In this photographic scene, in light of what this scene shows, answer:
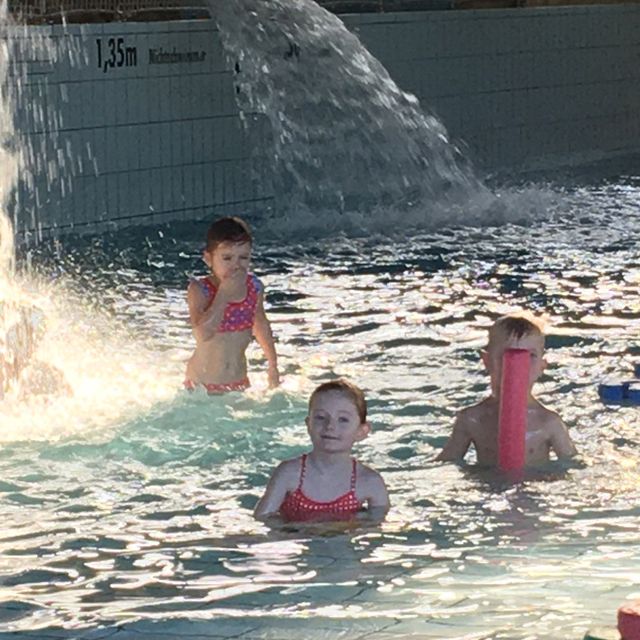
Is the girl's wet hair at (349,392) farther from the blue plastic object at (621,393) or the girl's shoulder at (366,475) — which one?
the blue plastic object at (621,393)

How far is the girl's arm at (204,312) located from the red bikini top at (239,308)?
0.09ft

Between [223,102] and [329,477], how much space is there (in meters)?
9.29

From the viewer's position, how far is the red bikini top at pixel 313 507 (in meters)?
5.46

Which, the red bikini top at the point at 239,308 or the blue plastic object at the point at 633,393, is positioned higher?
the red bikini top at the point at 239,308

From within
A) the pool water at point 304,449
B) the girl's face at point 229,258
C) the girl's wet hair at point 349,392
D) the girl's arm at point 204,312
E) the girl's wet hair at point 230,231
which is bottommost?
the pool water at point 304,449

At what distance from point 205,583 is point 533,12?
1401cm

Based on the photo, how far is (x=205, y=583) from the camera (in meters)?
4.70

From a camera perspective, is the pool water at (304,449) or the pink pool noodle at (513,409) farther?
the pink pool noodle at (513,409)

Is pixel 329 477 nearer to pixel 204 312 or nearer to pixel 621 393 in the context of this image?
pixel 204 312

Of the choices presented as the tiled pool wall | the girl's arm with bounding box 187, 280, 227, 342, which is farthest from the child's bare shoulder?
the tiled pool wall

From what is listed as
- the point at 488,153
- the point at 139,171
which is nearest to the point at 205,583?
the point at 139,171

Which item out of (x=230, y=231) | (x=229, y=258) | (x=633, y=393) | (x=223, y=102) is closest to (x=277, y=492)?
(x=230, y=231)

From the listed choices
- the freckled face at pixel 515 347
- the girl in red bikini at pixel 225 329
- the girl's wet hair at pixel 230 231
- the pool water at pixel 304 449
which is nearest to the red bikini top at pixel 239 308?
the girl in red bikini at pixel 225 329

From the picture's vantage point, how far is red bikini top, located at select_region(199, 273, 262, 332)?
7582mm
